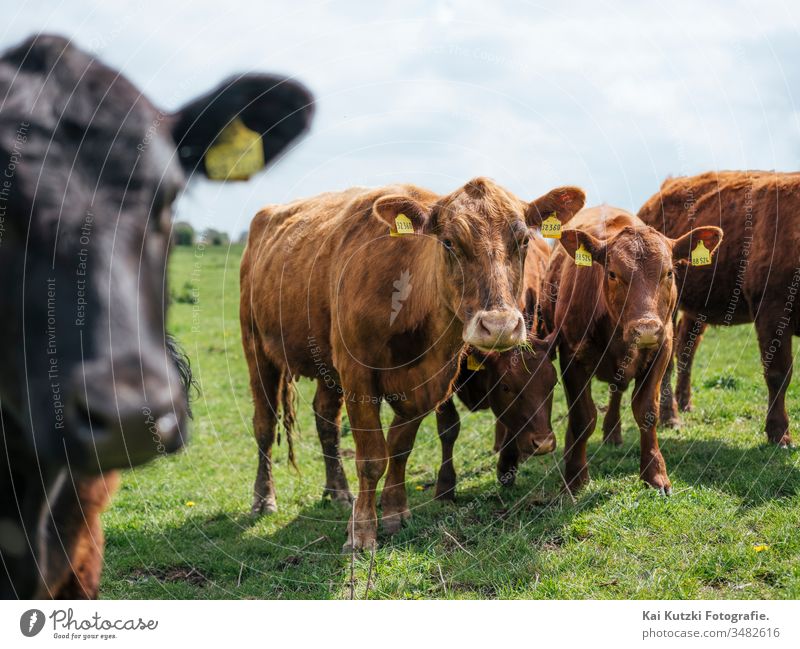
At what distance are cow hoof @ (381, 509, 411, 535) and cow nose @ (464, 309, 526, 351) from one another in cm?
221

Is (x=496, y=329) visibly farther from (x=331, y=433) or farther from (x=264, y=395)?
(x=264, y=395)

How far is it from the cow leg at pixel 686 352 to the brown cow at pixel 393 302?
4.29m

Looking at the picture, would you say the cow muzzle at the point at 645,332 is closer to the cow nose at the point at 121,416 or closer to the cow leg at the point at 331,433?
the cow leg at the point at 331,433

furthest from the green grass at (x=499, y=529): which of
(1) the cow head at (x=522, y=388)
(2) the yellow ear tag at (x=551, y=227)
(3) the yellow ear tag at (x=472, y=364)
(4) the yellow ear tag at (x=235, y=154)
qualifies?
(2) the yellow ear tag at (x=551, y=227)

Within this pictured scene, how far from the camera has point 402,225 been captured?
5797mm

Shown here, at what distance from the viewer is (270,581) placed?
5.79 meters

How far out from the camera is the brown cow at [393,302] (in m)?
5.44

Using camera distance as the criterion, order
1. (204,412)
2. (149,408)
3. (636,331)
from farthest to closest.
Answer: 1. (204,412)
2. (636,331)
3. (149,408)

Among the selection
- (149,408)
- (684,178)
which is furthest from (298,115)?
(684,178)

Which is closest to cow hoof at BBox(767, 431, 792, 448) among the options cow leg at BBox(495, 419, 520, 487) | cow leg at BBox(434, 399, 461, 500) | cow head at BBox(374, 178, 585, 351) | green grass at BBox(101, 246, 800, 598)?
green grass at BBox(101, 246, 800, 598)

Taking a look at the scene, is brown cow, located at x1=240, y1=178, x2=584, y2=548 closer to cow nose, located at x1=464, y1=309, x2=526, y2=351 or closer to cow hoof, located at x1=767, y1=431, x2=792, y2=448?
cow nose, located at x1=464, y1=309, x2=526, y2=351

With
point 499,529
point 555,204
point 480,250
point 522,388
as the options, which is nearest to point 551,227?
point 555,204

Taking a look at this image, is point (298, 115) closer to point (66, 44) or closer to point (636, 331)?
point (66, 44)
